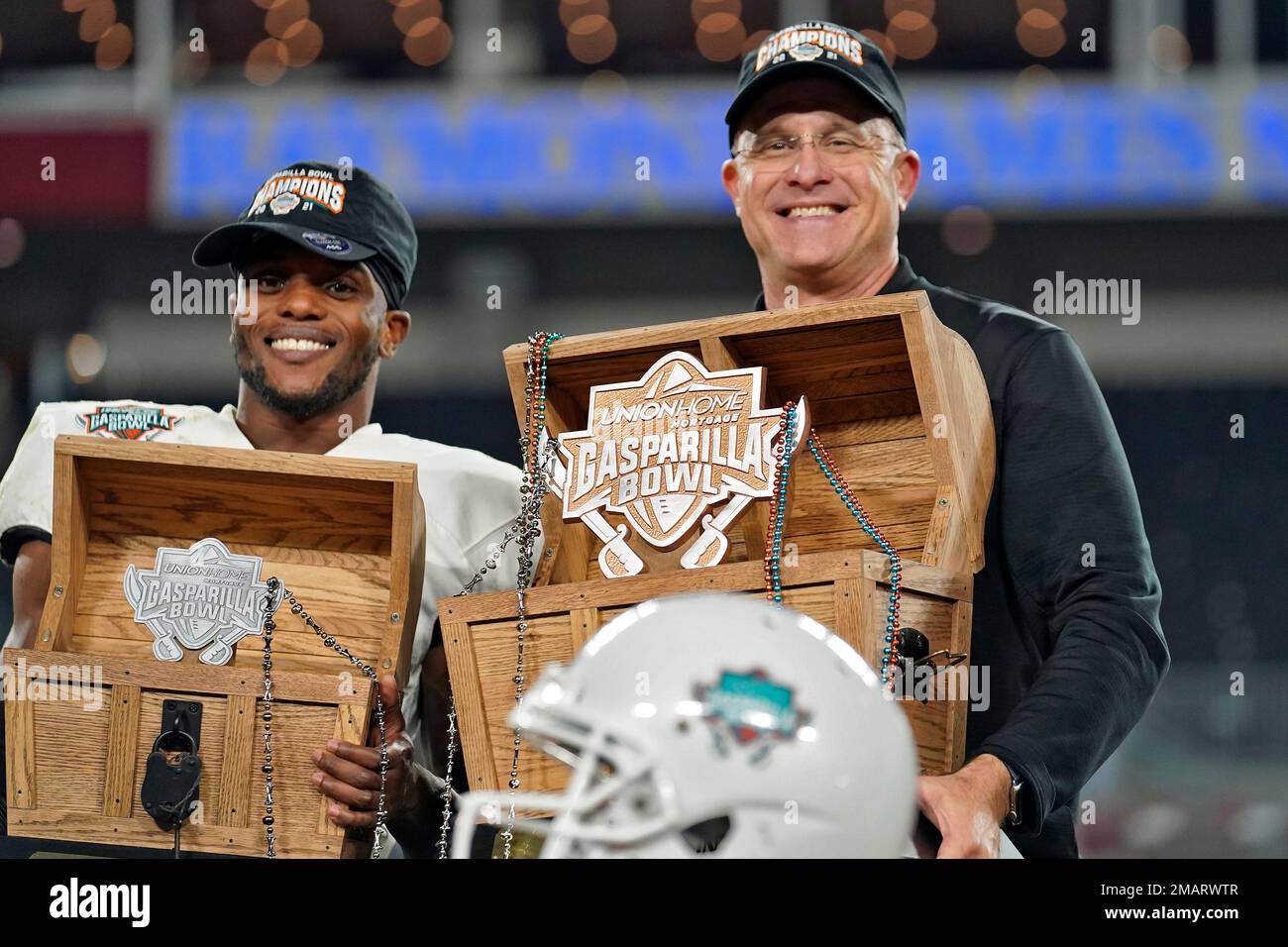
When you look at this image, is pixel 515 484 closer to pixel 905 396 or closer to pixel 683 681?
pixel 905 396

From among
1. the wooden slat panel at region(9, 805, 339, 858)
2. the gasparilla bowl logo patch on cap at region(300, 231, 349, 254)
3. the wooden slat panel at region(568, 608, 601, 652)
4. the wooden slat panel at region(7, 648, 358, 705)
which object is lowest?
the wooden slat panel at region(9, 805, 339, 858)

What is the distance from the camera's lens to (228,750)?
1791mm

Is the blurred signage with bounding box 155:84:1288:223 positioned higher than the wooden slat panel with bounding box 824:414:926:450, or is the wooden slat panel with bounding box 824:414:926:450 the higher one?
the blurred signage with bounding box 155:84:1288:223

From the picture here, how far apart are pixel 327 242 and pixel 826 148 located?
2.24 feet

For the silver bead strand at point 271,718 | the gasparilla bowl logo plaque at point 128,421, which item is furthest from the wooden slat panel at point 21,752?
the gasparilla bowl logo plaque at point 128,421

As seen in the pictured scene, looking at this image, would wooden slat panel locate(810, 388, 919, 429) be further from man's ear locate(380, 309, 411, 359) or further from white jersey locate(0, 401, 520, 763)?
man's ear locate(380, 309, 411, 359)

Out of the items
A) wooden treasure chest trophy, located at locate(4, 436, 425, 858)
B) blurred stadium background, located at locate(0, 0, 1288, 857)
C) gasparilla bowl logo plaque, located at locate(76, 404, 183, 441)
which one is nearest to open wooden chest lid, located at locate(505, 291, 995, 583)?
wooden treasure chest trophy, located at locate(4, 436, 425, 858)

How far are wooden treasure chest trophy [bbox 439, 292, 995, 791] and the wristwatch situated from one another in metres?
0.13

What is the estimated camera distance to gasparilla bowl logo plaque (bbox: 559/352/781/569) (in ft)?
5.68

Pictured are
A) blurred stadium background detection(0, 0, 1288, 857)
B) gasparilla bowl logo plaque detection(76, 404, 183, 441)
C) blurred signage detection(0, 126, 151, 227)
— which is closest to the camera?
gasparilla bowl logo plaque detection(76, 404, 183, 441)

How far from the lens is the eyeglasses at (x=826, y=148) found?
193 centimetres

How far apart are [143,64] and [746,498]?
→ 10.2 feet

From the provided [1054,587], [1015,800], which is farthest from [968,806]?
[1054,587]
